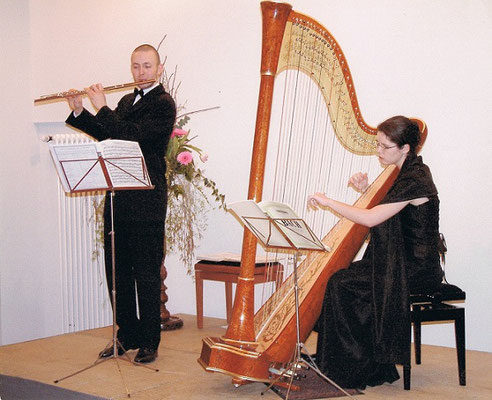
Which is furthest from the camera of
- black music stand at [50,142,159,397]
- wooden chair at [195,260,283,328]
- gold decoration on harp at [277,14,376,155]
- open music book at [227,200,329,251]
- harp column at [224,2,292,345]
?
wooden chair at [195,260,283,328]

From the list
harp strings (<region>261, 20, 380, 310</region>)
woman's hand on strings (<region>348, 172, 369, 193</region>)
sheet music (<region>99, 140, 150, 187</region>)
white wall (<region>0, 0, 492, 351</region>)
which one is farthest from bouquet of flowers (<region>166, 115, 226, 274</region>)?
sheet music (<region>99, 140, 150, 187</region>)

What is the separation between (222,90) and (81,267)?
2012mm

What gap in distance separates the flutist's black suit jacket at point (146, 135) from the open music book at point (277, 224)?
91 centimetres

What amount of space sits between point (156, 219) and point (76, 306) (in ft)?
8.48

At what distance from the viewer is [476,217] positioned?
12.3 feet

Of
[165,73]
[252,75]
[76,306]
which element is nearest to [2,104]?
[165,73]

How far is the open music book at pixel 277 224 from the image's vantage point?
2355 mm

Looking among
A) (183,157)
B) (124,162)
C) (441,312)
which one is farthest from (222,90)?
(441,312)

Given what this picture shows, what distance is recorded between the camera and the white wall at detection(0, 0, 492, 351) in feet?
12.4

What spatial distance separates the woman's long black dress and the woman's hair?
4.1 inches

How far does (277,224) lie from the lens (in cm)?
237

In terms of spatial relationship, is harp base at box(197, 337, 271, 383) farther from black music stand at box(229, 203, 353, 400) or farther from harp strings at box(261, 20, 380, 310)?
harp strings at box(261, 20, 380, 310)

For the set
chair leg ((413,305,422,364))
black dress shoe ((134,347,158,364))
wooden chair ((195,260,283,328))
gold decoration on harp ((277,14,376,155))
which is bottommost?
black dress shoe ((134,347,158,364))

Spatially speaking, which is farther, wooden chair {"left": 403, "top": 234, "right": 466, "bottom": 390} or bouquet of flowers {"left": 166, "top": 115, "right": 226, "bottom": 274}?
bouquet of flowers {"left": 166, "top": 115, "right": 226, "bottom": 274}
